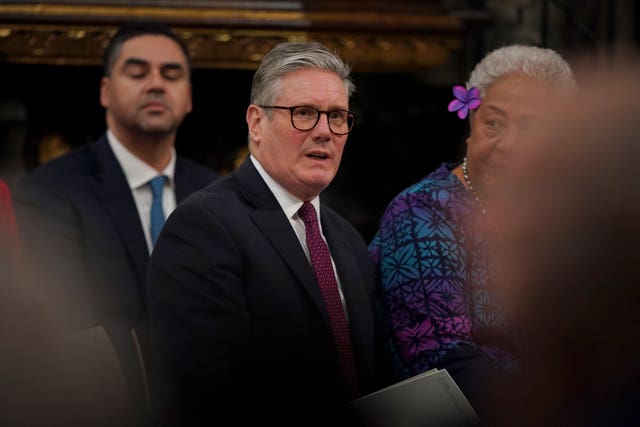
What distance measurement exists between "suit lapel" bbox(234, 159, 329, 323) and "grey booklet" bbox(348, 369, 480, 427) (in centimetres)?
45

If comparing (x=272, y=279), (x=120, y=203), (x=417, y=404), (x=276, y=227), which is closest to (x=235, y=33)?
(x=120, y=203)

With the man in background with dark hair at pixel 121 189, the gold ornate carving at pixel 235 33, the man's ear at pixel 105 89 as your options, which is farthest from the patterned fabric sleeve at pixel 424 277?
the gold ornate carving at pixel 235 33

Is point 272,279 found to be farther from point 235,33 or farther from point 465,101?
point 235,33

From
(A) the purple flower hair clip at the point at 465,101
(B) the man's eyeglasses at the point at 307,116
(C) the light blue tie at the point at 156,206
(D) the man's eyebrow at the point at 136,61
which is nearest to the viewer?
(B) the man's eyeglasses at the point at 307,116

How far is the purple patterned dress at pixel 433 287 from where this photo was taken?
1909 mm

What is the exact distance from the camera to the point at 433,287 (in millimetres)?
1938

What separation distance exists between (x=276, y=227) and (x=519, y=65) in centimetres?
69

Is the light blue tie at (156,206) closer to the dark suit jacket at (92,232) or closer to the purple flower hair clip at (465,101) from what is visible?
the dark suit jacket at (92,232)

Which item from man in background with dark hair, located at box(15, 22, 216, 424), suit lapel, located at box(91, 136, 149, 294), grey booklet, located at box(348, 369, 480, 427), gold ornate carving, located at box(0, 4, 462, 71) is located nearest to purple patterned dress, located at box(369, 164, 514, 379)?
grey booklet, located at box(348, 369, 480, 427)

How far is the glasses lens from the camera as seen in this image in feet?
6.36

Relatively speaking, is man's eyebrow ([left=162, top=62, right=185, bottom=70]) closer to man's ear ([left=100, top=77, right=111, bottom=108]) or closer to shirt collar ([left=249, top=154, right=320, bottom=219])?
man's ear ([left=100, top=77, right=111, bottom=108])

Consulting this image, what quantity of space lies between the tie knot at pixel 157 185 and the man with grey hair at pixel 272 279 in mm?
1004

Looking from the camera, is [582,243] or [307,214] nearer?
[582,243]

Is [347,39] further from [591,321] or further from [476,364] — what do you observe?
[591,321]
